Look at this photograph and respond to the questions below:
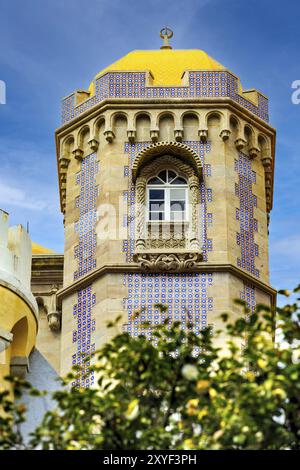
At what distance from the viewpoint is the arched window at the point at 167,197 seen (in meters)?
30.7

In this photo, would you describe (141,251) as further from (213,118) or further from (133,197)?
(213,118)

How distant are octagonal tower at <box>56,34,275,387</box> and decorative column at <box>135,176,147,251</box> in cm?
2

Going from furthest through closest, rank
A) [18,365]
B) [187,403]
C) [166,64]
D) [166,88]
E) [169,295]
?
[166,64] < [166,88] < [169,295] < [18,365] < [187,403]

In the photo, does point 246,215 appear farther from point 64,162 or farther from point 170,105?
point 64,162

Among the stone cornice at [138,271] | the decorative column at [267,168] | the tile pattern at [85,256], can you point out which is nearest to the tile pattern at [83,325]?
the tile pattern at [85,256]

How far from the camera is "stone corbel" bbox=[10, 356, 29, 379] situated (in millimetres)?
25891

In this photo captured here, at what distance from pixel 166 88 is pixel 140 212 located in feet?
9.44

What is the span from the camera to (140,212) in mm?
30703

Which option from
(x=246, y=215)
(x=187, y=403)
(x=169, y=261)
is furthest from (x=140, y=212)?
(x=187, y=403)

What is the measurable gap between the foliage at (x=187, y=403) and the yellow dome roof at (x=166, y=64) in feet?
51.3

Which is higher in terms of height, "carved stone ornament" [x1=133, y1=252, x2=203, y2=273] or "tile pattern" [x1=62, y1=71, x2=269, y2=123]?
"tile pattern" [x1=62, y1=71, x2=269, y2=123]

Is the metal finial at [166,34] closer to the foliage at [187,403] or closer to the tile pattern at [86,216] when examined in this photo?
the tile pattern at [86,216]

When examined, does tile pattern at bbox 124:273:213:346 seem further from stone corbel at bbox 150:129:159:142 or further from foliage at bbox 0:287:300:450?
foliage at bbox 0:287:300:450

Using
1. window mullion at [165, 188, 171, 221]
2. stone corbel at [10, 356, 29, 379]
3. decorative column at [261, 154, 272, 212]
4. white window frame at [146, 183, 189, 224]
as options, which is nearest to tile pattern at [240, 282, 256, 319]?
white window frame at [146, 183, 189, 224]
